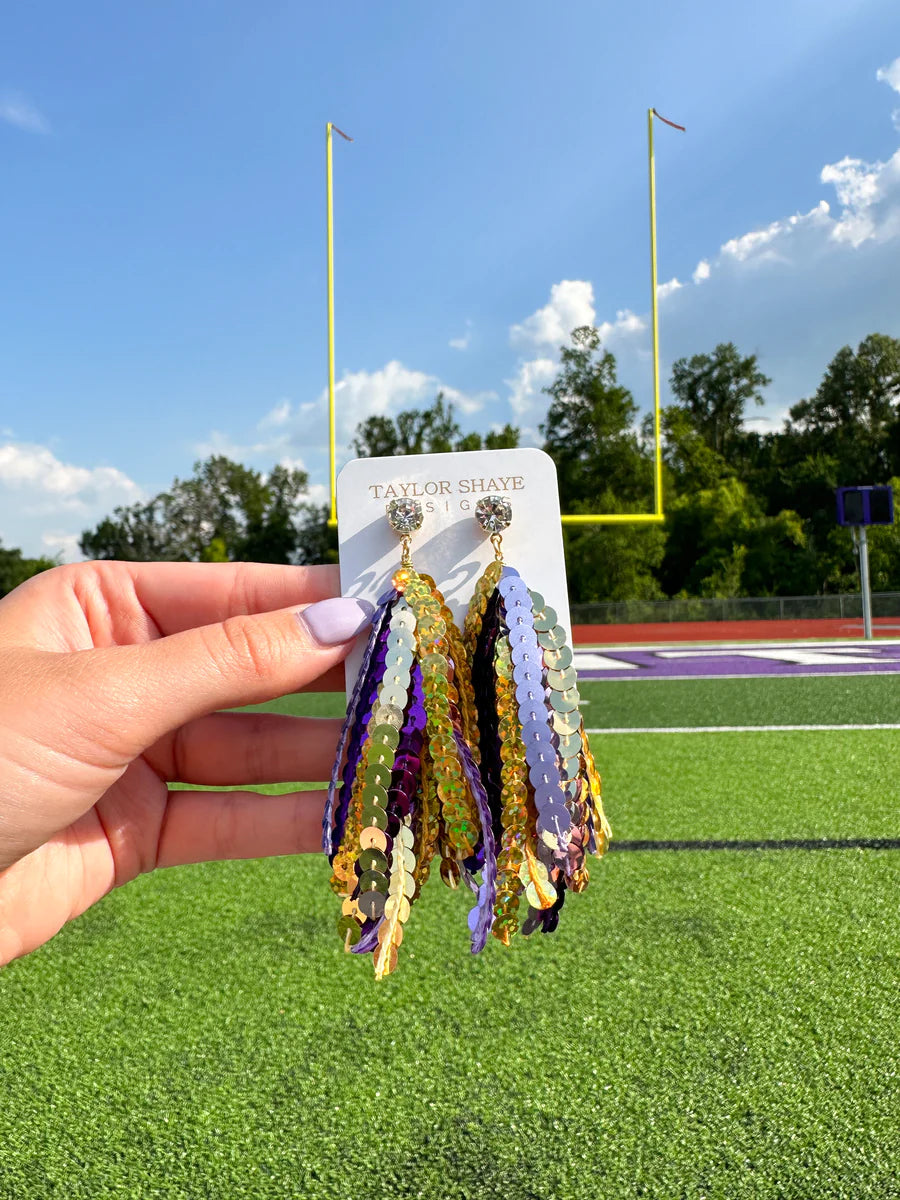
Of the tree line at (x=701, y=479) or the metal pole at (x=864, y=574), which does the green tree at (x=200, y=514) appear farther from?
the metal pole at (x=864, y=574)

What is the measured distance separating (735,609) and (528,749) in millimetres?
15741

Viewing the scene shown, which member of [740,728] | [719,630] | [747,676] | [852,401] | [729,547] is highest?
[852,401]

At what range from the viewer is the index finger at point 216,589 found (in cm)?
100

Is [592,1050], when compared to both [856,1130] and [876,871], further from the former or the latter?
[876,871]

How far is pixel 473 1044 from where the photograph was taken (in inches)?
57.2

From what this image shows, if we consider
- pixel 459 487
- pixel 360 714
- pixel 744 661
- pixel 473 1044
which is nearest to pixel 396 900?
pixel 360 714

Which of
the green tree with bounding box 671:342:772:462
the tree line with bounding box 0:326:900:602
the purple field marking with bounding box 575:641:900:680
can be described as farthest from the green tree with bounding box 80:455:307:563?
the purple field marking with bounding box 575:641:900:680

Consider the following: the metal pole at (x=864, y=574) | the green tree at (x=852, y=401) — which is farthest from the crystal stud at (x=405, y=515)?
the green tree at (x=852, y=401)

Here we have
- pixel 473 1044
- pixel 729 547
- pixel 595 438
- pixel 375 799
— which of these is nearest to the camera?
pixel 375 799

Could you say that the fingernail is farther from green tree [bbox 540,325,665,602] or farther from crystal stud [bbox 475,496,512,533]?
green tree [bbox 540,325,665,602]

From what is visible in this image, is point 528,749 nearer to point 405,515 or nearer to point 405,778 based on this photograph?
point 405,778

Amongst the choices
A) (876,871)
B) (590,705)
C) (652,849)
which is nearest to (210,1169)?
(652,849)

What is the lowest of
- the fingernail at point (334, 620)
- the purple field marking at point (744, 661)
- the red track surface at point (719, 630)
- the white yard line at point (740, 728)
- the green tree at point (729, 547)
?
the white yard line at point (740, 728)

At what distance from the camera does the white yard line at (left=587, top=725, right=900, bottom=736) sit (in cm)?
407
